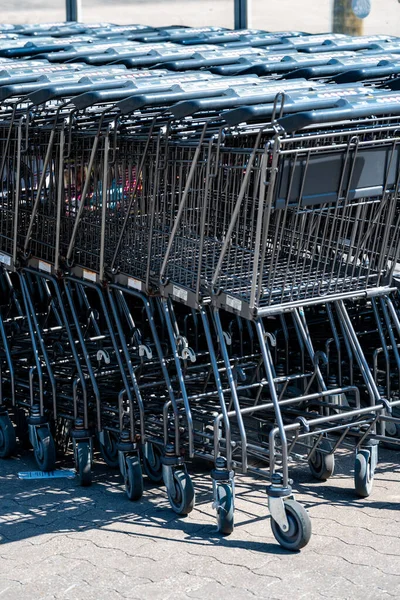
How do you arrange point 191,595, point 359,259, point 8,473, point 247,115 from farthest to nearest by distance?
point 8,473
point 359,259
point 247,115
point 191,595

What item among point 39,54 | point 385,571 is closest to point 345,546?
point 385,571

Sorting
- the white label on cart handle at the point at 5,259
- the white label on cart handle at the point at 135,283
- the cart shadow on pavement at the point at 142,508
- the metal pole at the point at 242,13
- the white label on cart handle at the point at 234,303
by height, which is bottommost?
the cart shadow on pavement at the point at 142,508

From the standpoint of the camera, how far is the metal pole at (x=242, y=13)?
40.0ft

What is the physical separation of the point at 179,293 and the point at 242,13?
315 inches

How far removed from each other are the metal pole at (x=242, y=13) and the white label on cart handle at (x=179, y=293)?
7940 mm

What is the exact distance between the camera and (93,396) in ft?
18.6

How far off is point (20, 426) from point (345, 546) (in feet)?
7.25

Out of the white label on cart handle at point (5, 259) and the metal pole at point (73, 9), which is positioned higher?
the metal pole at point (73, 9)

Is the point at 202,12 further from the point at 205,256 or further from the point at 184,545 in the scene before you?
the point at 184,545

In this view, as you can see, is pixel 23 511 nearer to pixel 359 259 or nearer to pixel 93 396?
pixel 93 396

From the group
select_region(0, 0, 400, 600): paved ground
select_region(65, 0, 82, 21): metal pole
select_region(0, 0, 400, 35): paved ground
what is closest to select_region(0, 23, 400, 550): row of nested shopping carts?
select_region(0, 0, 400, 600): paved ground

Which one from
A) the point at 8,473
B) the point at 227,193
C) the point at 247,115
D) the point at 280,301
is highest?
the point at 247,115

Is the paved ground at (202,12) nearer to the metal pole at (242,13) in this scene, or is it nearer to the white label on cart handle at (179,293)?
the metal pole at (242,13)

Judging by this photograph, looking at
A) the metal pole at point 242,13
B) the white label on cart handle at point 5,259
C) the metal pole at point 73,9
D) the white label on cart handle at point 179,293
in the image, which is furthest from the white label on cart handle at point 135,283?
the metal pole at point 73,9
